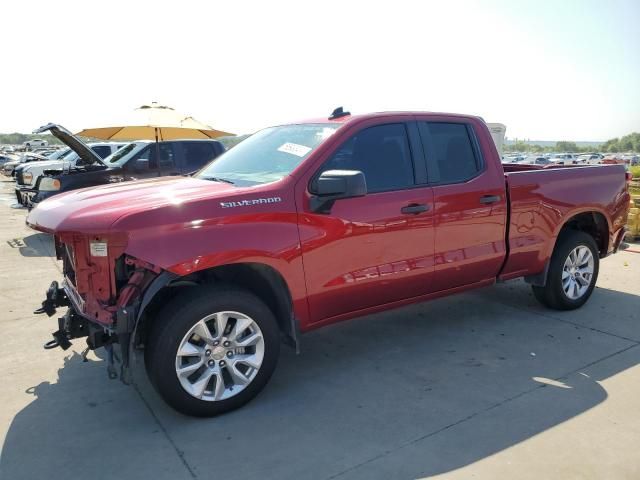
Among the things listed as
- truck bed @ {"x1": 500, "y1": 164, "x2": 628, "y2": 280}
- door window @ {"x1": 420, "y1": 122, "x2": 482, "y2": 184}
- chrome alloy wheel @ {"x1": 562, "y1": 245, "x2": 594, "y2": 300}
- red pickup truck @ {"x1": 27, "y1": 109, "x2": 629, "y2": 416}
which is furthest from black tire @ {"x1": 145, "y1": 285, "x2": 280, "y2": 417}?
chrome alloy wheel @ {"x1": 562, "y1": 245, "x2": 594, "y2": 300}

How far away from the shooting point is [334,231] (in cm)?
367

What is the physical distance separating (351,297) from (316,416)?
890mm

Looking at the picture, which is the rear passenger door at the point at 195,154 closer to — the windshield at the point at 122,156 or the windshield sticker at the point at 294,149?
the windshield at the point at 122,156

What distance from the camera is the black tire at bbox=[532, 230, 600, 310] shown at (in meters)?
5.16

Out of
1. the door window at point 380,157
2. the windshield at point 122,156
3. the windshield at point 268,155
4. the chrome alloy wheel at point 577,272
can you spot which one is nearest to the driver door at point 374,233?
the door window at point 380,157

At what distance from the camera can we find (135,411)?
11.4ft

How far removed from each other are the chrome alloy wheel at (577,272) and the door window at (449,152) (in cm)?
158

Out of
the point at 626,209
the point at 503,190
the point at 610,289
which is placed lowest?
the point at 610,289

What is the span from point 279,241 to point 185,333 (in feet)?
2.69

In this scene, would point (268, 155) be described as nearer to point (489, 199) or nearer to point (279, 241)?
point (279, 241)

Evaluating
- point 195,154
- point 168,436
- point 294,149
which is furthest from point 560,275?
point 195,154

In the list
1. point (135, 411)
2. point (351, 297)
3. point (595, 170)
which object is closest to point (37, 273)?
point (135, 411)

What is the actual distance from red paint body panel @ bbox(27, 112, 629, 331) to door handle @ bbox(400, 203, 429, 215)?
0.04 metres

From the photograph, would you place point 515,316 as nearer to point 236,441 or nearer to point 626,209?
point 626,209
